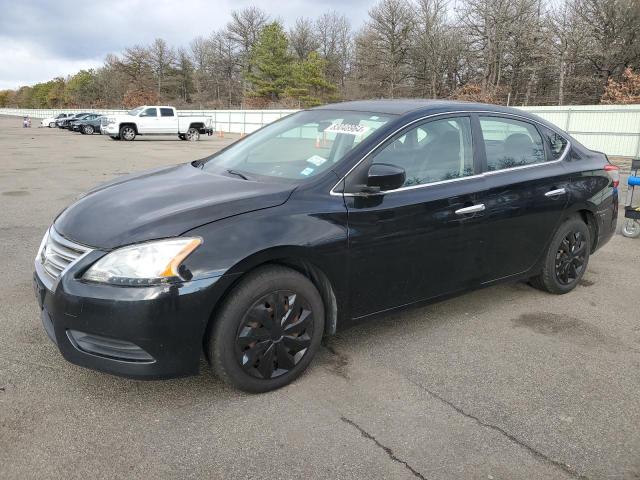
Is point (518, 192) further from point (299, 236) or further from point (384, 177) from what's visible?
point (299, 236)

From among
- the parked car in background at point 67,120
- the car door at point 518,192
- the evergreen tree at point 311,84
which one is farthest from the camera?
the evergreen tree at point 311,84

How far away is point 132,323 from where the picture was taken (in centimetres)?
255

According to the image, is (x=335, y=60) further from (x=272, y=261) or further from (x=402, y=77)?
(x=272, y=261)

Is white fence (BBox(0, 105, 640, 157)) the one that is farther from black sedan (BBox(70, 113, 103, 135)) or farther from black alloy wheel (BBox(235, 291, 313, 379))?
black sedan (BBox(70, 113, 103, 135))

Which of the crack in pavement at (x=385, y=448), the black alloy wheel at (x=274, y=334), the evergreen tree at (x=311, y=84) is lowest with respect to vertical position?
the crack in pavement at (x=385, y=448)

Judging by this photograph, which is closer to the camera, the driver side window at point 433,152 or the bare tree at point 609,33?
the driver side window at point 433,152

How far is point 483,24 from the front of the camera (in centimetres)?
4272

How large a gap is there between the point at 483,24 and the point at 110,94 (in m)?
64.7

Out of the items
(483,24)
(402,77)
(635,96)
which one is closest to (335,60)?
(402,77)

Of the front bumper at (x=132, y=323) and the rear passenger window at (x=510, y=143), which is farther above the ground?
the rear passenger window at (x=510, y=143)

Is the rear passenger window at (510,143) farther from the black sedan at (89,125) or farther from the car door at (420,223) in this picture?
the black sedan at (89,125)

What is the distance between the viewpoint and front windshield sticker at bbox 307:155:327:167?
338 cm

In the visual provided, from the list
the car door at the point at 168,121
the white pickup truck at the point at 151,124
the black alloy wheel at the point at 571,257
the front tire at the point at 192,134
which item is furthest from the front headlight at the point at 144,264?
the front tire at the point at 192,134

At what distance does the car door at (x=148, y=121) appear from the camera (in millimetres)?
29172
